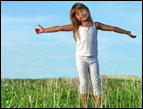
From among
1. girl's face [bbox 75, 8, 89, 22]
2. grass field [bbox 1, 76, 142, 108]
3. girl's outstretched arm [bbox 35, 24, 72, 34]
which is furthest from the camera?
girl's outstretched arm [bbox 35, 24, 72, 34]

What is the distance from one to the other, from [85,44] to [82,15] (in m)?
0.63

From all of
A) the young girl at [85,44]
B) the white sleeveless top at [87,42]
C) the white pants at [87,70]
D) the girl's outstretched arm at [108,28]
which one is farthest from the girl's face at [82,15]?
the white pants at [87,70]

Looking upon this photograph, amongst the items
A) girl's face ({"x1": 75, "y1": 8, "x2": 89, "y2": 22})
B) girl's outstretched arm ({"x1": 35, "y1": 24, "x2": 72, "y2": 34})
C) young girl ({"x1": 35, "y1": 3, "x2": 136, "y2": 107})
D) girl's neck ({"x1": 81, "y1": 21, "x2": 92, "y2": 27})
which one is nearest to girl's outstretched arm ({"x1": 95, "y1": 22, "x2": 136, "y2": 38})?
young girl ({"x1": 35, "y1": 3, "x2": 136, "y2": 107})

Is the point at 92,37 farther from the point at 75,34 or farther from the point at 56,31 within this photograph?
the point at 56,31

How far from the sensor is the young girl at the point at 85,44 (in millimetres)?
6016

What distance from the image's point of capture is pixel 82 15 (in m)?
6.05

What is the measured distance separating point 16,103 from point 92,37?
226 centimetres

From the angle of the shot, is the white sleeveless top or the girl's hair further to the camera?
the girl's hair

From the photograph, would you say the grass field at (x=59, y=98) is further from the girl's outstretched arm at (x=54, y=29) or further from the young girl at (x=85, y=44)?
the girl's outstretched arm at (x=54, y=29)

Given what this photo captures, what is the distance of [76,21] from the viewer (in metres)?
6.17

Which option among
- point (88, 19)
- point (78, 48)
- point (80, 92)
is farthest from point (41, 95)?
point (88, 19)

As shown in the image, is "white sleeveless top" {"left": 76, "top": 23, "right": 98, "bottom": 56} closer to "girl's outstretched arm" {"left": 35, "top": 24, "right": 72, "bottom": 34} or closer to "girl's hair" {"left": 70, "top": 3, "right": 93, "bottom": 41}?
"girl's hair" {"left": 70, "top": 3, "right": 93, "bottom": 41}

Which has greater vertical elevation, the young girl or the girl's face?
the girl's face

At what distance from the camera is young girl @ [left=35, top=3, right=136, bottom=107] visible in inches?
237
